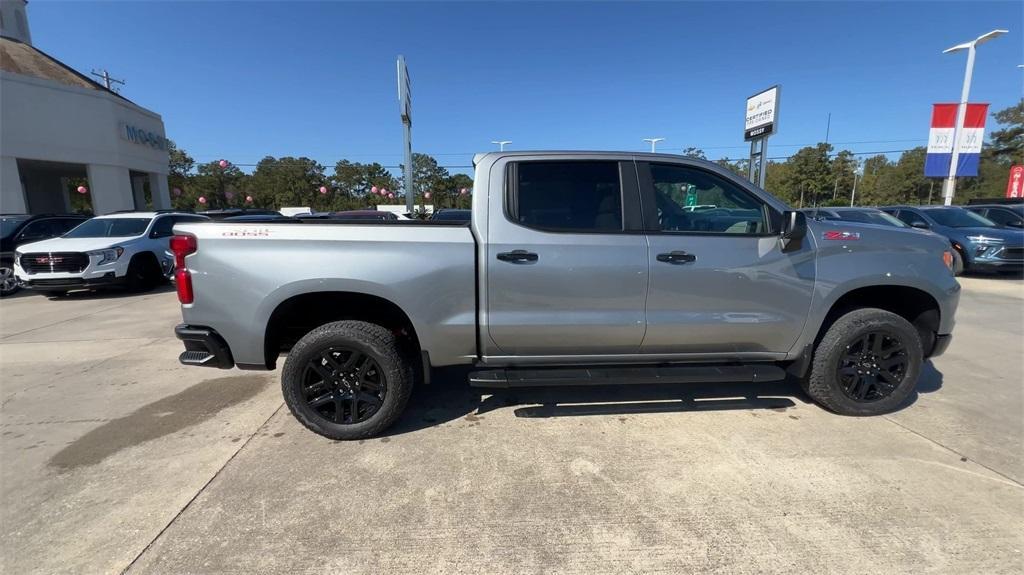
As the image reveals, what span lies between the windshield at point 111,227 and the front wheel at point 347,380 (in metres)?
8.99

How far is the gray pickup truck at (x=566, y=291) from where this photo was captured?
2971 millimetres

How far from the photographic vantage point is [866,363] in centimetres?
342

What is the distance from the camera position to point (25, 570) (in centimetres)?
206

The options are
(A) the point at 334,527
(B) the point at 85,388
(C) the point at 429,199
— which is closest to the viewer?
(A) the point at 334,527

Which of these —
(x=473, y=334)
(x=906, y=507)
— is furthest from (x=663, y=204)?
(x=906, y=507)

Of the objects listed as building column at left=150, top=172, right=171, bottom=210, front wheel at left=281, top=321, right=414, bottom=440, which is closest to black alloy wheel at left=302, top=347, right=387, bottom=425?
front wheel at left=281, top=321, right=414, bottom=440

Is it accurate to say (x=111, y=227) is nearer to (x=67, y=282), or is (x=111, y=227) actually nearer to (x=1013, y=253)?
(x=67, y=282)

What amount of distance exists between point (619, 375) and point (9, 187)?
90.5 ft

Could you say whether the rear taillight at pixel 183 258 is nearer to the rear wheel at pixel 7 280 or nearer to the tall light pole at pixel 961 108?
the rear wheel at pixel 7 280

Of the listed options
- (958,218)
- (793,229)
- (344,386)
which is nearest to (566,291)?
(793,229)

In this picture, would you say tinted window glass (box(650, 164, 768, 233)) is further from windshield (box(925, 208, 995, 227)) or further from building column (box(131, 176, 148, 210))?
building column (box(131, 176, 148, 210))

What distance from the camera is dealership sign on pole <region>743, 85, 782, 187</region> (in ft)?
39.7

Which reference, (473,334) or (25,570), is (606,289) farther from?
(25,570)

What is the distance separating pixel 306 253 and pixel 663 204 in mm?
2517
